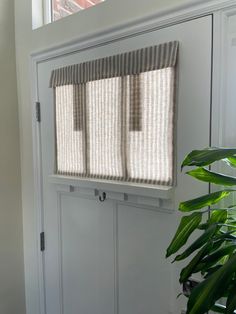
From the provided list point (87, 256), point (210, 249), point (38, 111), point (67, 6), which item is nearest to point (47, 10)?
point (67, 6)

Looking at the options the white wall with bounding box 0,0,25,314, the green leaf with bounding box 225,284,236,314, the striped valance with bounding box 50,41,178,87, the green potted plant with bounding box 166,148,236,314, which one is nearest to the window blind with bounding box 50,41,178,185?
the striped valance with bounding box 50,41,178,87

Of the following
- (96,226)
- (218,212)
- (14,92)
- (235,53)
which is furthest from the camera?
(14,92)

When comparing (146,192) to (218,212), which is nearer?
(218,212)

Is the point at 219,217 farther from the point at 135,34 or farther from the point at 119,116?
the point at 135,34

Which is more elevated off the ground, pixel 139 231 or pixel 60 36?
pixel 60 36

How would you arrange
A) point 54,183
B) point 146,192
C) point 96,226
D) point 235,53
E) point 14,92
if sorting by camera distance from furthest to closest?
point 14,92
point 54,183
point 96,226
point 146,192
point 235,53

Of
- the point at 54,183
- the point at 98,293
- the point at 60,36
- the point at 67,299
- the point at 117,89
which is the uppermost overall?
the point at 60,36

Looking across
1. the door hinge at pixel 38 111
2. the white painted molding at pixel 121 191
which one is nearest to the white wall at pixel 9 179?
Result: the door hinge at pixel 38 111

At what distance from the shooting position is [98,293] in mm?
1387

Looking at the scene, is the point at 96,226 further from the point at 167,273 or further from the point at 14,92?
the point at 14,92

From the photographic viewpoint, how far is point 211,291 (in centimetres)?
46

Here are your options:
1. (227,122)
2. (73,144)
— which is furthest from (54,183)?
(227,122)

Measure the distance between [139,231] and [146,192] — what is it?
0.71ft

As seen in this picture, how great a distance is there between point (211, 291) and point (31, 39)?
5.19 ft
